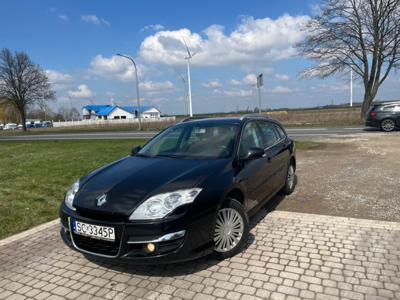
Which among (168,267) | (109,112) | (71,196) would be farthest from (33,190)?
(109,112)

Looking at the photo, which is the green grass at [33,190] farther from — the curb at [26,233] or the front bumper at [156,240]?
the front bumper at [156,240]

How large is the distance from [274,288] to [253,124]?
2543mm

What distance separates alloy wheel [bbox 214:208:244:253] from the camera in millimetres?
3646

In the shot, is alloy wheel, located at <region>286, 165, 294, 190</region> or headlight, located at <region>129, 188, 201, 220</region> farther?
alloy wheel, located at <region>286, 165, 294, 190</region>

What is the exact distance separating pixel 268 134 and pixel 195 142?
4.65 feet

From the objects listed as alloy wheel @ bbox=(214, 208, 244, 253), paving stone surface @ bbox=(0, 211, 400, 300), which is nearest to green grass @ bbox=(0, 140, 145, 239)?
paving stone surface @ bbox=(0, 211, 400, 300)

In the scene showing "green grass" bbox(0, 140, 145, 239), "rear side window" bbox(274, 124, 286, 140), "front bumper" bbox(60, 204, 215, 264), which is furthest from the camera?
"rear side window" bbox(274, 124, 286, 140)

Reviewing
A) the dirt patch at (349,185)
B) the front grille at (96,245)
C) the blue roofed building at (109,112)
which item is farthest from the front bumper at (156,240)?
the blue roofed building at (109,112)

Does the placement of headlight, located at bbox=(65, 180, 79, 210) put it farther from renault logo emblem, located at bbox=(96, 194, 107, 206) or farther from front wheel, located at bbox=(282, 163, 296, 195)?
front wheel, located at bbox=(282, 163, 296, 195)

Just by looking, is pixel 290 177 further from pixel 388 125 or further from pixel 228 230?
pixel 388 125

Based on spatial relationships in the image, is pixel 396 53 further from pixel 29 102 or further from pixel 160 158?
pixel 29 102

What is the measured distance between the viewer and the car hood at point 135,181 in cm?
329

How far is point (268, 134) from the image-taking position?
5461 mm

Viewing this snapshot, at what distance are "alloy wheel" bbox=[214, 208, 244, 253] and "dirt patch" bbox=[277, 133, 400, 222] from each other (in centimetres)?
190
